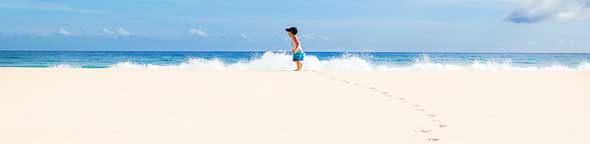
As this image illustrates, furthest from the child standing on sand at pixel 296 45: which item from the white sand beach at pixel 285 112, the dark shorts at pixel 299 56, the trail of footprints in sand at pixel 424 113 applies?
the trail of footprints in sand at pixel 424 113

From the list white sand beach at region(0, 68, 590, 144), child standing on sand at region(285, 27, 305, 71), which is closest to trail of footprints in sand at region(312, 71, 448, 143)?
white sand beach at region(0, 68, 590, 144)

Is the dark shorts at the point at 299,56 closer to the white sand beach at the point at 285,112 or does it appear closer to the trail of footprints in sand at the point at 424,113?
the white sand beach at the point at 285,112

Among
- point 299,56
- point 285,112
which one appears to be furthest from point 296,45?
point 285,112

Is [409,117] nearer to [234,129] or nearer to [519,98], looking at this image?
[234,129]

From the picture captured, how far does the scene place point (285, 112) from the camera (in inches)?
251

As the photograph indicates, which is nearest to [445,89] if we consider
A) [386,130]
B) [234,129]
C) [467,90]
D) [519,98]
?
[467,90]

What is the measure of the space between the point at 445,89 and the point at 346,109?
3132mm

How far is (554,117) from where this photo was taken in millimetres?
6203

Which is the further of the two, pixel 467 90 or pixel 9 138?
pixel 467 90

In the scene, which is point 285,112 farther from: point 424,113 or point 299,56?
point 299,56

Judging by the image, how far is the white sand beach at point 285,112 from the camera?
5.01 meters

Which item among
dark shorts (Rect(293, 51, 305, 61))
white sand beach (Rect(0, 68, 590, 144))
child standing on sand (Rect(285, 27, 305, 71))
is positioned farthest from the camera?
dark shorts (Rect(293, 51, 305, 61))

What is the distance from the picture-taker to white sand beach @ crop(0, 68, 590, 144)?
16.4 ft

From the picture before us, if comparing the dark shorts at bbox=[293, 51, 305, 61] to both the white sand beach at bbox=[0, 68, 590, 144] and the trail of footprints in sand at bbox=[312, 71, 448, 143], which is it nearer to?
the white sand beach at bbox=[0, 68, 590, 144]
